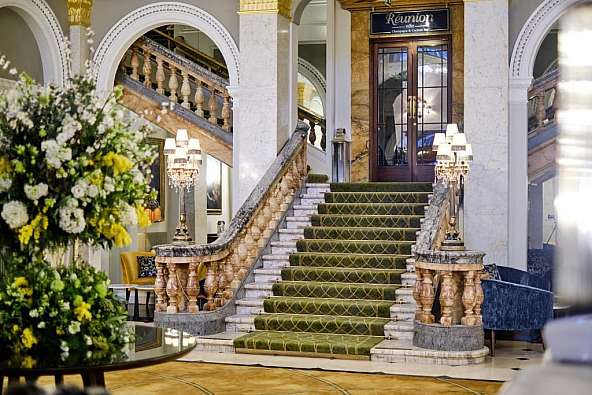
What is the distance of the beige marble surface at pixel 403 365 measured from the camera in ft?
28.1

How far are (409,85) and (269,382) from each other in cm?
759

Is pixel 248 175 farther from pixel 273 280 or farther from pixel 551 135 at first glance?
pixel 551 135

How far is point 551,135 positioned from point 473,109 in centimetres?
161

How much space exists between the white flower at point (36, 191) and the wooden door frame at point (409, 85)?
34.5 feet

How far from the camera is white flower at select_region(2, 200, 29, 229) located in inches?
173

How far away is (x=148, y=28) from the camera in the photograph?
13.3 metres

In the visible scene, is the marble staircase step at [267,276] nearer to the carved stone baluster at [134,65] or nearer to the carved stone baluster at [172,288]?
the carved stone baluster at [172,288]

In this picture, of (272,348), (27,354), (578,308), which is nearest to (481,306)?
(272,348)

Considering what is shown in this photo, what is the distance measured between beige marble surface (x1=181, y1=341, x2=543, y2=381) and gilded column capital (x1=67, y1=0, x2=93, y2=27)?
19.0ft

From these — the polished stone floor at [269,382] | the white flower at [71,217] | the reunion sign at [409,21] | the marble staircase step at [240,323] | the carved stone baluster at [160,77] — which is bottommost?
the polished stone floor at [269,382]

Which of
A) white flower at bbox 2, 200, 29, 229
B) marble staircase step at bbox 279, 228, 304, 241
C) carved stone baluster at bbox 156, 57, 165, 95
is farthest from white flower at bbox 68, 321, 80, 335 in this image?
carved stone baluster at bbox 156, 57, 165, 95

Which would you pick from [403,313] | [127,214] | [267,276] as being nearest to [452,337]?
[403,313]

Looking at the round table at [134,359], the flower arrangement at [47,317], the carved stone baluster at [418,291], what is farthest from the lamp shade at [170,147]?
the flower arrangement at [47,317]

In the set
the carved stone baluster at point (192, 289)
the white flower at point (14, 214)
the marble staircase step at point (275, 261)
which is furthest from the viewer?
the marble staircase step at point (275, 261)
